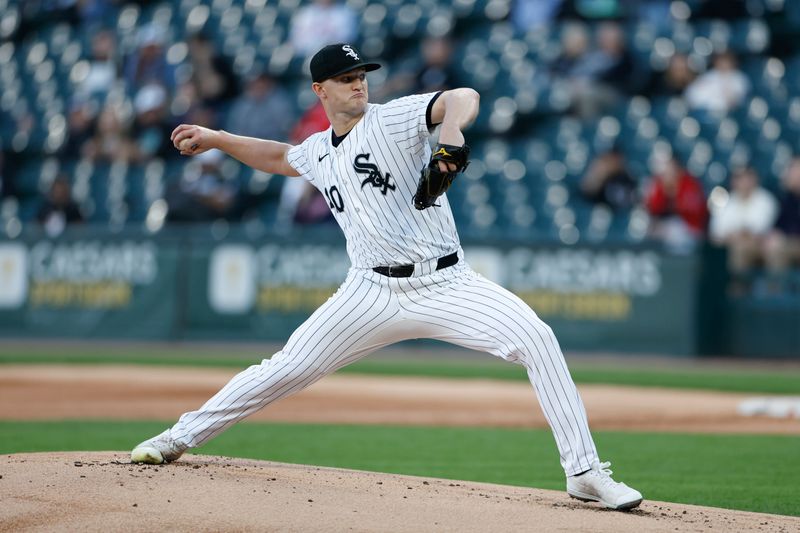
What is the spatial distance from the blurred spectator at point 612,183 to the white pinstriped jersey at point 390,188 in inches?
366

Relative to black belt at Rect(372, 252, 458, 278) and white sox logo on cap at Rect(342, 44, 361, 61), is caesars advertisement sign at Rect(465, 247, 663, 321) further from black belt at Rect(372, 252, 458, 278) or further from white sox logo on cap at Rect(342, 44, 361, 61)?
white sox logo on cap at Rect(342, 44, 361, 61)

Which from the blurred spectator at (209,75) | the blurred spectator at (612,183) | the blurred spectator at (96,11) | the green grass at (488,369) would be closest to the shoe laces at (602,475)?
the green grass at (488,369)

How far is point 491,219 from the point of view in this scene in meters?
15.1

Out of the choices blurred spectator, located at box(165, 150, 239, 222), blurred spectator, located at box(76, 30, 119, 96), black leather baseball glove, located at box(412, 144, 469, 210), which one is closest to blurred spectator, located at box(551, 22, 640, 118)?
blurred spectator, located at box(165, 150, 239, 222)

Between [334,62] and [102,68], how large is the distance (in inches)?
563

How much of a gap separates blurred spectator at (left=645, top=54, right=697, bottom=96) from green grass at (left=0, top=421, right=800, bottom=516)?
7531mm

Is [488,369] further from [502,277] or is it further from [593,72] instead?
[593,72]

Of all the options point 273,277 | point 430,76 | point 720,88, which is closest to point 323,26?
point 430,76

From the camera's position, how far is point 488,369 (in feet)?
42.1

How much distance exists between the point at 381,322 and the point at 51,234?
37.5ft

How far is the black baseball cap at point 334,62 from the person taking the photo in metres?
4.74

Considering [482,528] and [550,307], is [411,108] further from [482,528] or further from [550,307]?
[550,307]

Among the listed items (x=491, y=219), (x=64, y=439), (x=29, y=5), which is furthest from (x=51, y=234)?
(x=64, y=439)

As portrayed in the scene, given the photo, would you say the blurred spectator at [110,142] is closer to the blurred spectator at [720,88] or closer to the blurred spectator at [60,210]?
the blurred spectator at [60,210]
